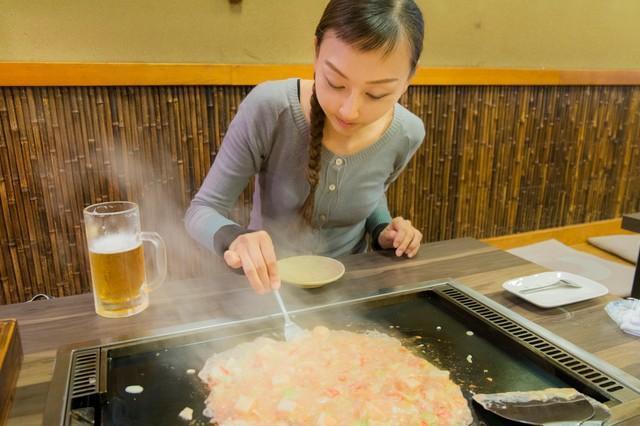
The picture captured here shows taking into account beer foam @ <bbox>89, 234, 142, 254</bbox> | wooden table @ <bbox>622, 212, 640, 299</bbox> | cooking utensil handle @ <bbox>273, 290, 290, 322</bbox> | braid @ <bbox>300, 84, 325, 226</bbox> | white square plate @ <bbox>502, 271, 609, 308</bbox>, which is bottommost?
wooden table @ <bbox>622, 212, 640, 299</bbox>

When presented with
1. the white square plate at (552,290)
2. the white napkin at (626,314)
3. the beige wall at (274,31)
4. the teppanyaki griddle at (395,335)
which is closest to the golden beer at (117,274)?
the teppanyaki griddle at (395,335)

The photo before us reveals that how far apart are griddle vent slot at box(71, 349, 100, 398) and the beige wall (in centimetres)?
173

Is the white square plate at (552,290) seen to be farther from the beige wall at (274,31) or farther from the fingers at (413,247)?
the beige wall at (274,31)

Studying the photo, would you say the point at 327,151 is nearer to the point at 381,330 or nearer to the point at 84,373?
the point at 381,330

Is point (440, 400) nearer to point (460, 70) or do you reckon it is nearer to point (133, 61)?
point (133, 61)

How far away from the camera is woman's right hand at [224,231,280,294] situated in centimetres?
112

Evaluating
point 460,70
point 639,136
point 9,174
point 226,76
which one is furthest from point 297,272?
point 639,136

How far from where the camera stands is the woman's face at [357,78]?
4.00ft

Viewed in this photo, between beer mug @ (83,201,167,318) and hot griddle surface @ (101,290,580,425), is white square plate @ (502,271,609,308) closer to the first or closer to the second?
hot griddle surface @ (101,290,580,425)

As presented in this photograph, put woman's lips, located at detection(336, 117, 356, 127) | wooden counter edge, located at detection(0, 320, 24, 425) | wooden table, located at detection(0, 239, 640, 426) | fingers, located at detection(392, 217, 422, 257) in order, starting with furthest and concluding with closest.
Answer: fingers, located at detection(392, 217, 422, 257) → woman's lips, located at detection(336, 117, 356, 127) → wooden table, located at detection(0, 239, 640, 426) → wooden counter edge, located at detection(0, 320, 24, 425)

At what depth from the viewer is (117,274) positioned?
1.06 m

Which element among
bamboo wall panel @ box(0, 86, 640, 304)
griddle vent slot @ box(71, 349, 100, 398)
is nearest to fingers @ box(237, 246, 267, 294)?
griddle vent slot @ box(71, 349, 100, 398)

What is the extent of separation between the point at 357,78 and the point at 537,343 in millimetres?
730

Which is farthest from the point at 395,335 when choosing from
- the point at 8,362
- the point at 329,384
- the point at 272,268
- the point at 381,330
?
the point at 8,362
